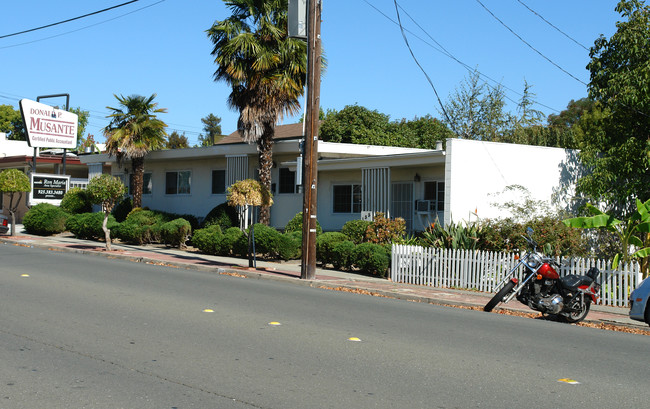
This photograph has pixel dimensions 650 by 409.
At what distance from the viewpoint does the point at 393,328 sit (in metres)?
9.60

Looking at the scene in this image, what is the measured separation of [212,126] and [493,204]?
10962 centimetres

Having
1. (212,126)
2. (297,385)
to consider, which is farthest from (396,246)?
(212,126)

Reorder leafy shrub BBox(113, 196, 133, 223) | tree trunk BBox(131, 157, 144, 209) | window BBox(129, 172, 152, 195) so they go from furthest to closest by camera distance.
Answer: window BBox(129, 172, 152, 195) → leafy shrub BBox(113, 196, 133, 223) → tree trunk BBox(131, 157, 144, 209)

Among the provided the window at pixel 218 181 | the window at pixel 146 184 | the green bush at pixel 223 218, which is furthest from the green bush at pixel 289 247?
the window at pixel 146 184

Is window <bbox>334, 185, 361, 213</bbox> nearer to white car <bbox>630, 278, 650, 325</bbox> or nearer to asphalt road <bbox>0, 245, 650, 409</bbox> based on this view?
asphalt road <bbox>0, 245, 650, 409</bbox>

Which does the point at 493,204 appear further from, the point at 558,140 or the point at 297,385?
the point at 558,140

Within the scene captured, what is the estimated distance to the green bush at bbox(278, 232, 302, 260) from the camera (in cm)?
2033

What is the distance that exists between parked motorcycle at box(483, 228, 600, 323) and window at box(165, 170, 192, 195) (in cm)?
2082

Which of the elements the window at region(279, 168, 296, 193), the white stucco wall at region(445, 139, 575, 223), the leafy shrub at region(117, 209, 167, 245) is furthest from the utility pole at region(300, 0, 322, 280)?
the leafy shrub at region(117, 209, 167, 245)

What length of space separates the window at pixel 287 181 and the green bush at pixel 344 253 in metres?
7.39

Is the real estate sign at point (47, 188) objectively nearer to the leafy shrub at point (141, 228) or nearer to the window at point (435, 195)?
the leafy shrub at point (141, 228)

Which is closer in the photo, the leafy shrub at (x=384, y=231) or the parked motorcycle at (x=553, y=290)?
the parked motorcycle at (x=553, y=290)

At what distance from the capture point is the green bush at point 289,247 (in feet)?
66.7

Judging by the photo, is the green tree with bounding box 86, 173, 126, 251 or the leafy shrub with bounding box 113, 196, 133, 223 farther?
the leafy shrub with bounding box 113, 196, 133, 223
